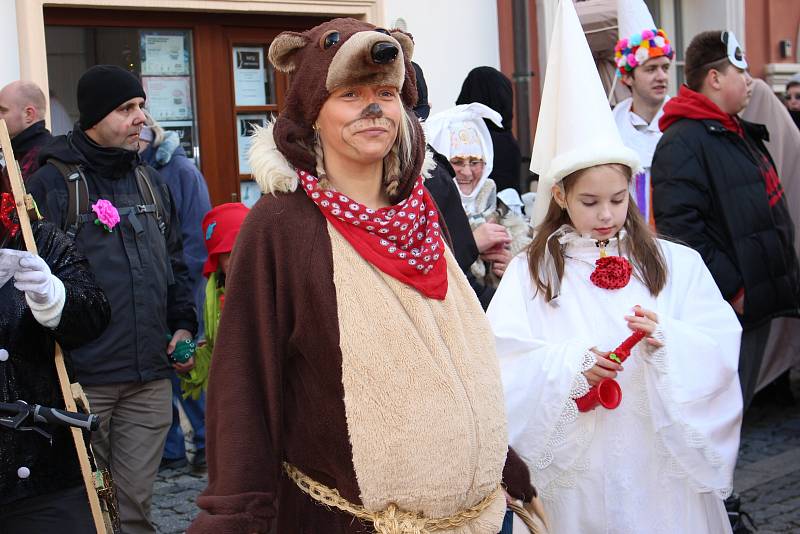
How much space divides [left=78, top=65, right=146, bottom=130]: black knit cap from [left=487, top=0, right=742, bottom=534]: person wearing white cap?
1846mm

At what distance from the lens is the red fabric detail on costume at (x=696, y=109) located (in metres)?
5.15

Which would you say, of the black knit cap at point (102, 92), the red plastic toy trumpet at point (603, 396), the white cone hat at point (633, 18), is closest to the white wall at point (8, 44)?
the black knit cap at point (102, 92)

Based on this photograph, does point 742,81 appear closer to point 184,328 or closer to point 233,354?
point 184,328

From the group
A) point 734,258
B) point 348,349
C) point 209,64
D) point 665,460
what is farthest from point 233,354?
point 209,64

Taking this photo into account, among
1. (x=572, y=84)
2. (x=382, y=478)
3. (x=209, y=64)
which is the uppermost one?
(x=209, y=64)

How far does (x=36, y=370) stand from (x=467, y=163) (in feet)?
7.88

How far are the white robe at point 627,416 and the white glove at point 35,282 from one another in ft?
4.37

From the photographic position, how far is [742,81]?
5.22m

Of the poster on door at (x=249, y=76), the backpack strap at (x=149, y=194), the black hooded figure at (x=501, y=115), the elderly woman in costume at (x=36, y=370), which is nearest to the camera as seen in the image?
the elderly woman in costume at (x=36, y=370)

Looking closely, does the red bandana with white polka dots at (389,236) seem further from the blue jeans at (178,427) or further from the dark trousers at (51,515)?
the blue jeans at (178,427)

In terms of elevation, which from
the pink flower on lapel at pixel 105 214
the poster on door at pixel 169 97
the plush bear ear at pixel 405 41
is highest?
the poster on door at pixel 169 97

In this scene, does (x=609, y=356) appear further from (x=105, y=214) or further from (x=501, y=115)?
(x=501, y=115)

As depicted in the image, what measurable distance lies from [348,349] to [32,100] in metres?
3.96

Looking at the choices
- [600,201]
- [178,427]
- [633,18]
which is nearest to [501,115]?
[633,18]
